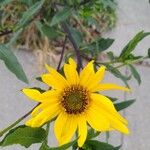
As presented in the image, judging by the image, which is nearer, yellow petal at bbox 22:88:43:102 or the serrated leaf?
yellow petal at bbox 22:88:43:102

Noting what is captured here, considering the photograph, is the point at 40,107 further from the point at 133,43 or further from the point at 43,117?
the point at 133,43

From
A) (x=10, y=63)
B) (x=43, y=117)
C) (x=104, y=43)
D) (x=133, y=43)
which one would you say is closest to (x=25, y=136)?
(x=43, y=117)

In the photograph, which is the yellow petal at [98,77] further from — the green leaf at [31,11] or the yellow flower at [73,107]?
the green leaf at [31,11]

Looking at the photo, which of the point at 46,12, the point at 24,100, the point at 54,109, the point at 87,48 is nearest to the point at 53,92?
the point at 54,109

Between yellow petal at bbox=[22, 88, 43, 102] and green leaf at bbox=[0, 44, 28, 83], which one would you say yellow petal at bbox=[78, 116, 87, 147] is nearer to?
yellow petal at bbox=[22, 88, 43, 102]

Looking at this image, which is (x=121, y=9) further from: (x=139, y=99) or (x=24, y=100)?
(x=24, y=100)

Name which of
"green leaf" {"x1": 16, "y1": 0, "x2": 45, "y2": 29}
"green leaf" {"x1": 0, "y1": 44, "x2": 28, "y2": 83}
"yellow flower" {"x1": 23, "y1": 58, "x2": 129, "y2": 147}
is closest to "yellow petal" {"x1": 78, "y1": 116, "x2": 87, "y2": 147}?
"yellow flower" {"x1": 23, "y1": 58, "x2": 129, "y2": 147}
